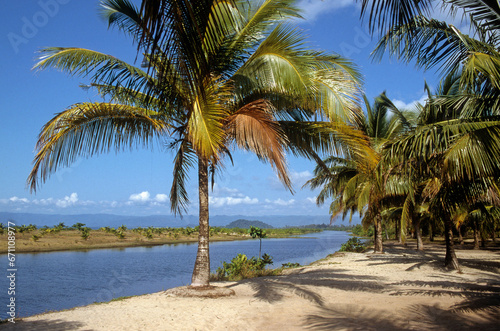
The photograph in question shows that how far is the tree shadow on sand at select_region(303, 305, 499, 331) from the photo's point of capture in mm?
6102

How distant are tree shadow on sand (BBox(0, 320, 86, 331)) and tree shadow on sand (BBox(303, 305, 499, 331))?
3.74 meters

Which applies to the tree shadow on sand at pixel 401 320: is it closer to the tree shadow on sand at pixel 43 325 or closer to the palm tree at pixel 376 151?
the tree shadow on sand at pixel 43 325

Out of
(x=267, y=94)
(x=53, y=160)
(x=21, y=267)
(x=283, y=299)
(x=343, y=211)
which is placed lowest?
(x=21, y=267)

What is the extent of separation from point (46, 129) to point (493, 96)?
27.8 feet

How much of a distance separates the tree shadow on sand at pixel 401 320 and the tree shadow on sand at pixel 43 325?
12.3ft

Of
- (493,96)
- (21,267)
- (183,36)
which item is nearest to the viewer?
(183,36)

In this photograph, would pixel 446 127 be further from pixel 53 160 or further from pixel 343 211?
pixel 343 211

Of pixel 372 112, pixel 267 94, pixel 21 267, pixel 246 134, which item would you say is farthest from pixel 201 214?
pixel 21 267

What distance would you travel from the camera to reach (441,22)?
6227 mm

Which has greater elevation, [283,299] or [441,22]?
[441,22]

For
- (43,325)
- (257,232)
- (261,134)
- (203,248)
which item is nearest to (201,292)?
(203,248)

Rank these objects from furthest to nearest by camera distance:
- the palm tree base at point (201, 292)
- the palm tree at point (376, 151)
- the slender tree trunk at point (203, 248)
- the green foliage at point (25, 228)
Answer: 1. the green foliage at point (25, 228)
2. the palm tree at point (376, 151)
3. the slender tree trunk at point (203, 248)
4. the palm tree base at point (201, 292)

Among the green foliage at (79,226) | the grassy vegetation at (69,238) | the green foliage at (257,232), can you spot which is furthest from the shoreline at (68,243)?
the green foliage at (257,232)

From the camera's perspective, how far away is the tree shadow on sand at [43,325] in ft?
19.2
